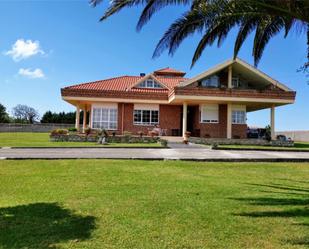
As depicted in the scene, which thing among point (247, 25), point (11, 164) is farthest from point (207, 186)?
point (11, 164)

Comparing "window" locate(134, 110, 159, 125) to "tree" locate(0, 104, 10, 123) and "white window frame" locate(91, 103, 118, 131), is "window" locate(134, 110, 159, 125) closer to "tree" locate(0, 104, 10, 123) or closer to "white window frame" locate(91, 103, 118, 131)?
"white window frame" locate(91, 103, 118, 131)

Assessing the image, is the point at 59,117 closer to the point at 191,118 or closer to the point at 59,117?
the point at 59,117

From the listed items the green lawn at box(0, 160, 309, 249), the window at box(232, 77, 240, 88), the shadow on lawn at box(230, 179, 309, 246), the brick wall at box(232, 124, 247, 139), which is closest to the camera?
the green lawn at box(0, 160, 309, 249)

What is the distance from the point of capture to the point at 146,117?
3409 centimetres

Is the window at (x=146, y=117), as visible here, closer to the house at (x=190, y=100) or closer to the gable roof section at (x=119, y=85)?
the house at (x=190, y=100)

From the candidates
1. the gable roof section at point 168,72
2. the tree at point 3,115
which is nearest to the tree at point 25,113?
the tree at point 3,115

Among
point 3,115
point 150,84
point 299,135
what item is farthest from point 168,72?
point 3,115

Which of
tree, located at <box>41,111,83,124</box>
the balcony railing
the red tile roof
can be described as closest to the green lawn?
the balcony railing

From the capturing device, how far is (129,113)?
33.7 metres

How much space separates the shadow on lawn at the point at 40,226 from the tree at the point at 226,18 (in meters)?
5.34

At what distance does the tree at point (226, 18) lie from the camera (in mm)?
7781

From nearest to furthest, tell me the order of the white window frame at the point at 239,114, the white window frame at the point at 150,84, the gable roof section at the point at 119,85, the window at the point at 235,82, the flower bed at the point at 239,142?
1. the flower bed at the point at 239,142
2. the gable roof section at the point at 119,85
3. the white window frame at the point at 239,114
4. the window at the point at 235,82
5. the white window frame at the point at 150,84

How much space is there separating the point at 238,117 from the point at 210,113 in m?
2.64

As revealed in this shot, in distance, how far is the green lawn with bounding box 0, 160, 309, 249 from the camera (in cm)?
511
